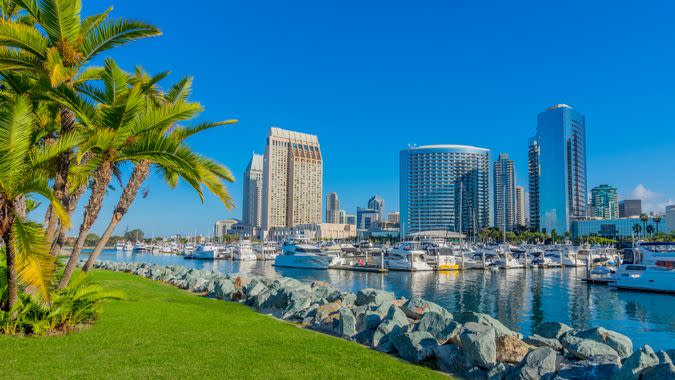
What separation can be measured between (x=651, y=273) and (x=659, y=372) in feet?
127

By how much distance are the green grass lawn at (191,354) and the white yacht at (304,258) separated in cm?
5215

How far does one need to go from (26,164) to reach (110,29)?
13.7ft

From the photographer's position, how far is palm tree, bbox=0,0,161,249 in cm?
1078

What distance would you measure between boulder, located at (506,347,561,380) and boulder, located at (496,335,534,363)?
102 cm

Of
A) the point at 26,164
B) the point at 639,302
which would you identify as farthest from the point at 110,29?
the point at 639,302

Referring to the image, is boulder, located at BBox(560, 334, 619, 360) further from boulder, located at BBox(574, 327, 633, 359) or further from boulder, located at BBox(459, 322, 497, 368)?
boulder, located at BBox(459, 322, 497, 368)

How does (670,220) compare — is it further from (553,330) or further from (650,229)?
(553,330)

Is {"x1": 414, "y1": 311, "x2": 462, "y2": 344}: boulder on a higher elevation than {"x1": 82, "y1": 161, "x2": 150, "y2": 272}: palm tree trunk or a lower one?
lower

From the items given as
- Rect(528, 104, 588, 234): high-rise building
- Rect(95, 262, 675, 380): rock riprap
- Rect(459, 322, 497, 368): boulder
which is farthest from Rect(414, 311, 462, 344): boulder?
Rect(528, 104, 588, 234): high-rise building

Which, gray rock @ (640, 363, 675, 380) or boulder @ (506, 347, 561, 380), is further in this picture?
boulder @ (506, 347, 561, 380)

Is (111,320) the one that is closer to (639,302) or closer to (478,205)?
(639,302)

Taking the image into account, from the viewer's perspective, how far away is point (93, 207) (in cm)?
1232

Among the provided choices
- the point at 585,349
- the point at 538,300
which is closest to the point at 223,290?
the point at 585,349

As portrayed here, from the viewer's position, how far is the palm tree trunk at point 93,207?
465 inches
